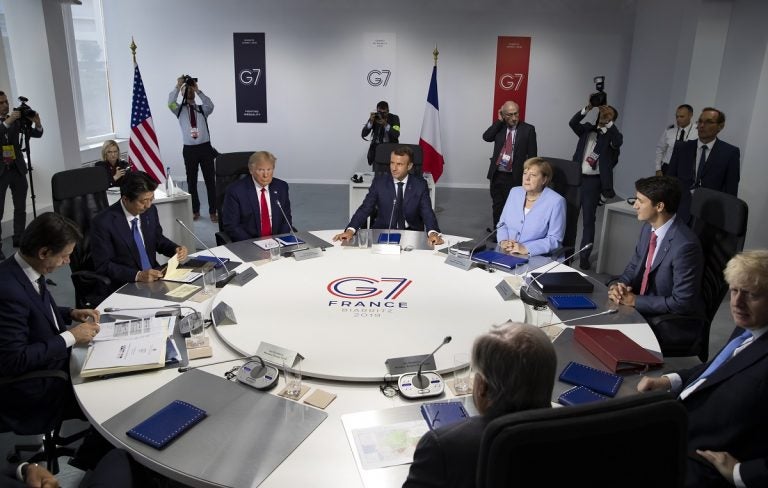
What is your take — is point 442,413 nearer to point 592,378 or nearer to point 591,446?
point 592,378

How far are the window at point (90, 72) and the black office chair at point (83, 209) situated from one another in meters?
5.22

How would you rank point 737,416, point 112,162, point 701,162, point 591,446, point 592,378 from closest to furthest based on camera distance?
1. point 591,446
2. point 737,416
3. point 592,378
4. point 701,162
5. point 112,162

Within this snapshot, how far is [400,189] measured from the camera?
14.7ft

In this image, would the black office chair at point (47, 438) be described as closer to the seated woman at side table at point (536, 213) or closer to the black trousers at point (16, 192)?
the seated woman at side table at point (536, 213)

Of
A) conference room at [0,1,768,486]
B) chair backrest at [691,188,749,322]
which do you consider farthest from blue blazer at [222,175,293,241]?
chair backrest at [691,188,749,322]

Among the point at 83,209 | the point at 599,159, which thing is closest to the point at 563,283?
the point at 83,209

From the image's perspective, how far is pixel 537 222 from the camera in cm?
391

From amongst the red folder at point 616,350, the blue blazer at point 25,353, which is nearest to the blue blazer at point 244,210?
the blue blazer at point 25,353

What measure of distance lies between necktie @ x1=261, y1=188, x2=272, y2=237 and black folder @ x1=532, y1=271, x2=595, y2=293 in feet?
6.93

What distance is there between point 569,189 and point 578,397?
2484 millimetres

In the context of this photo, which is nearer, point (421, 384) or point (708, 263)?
point (421, 384)

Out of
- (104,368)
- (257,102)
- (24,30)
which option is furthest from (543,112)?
(104,368)

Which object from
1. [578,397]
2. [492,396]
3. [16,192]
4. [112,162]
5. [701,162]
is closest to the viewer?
[492,396]

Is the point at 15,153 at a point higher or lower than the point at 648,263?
higher
